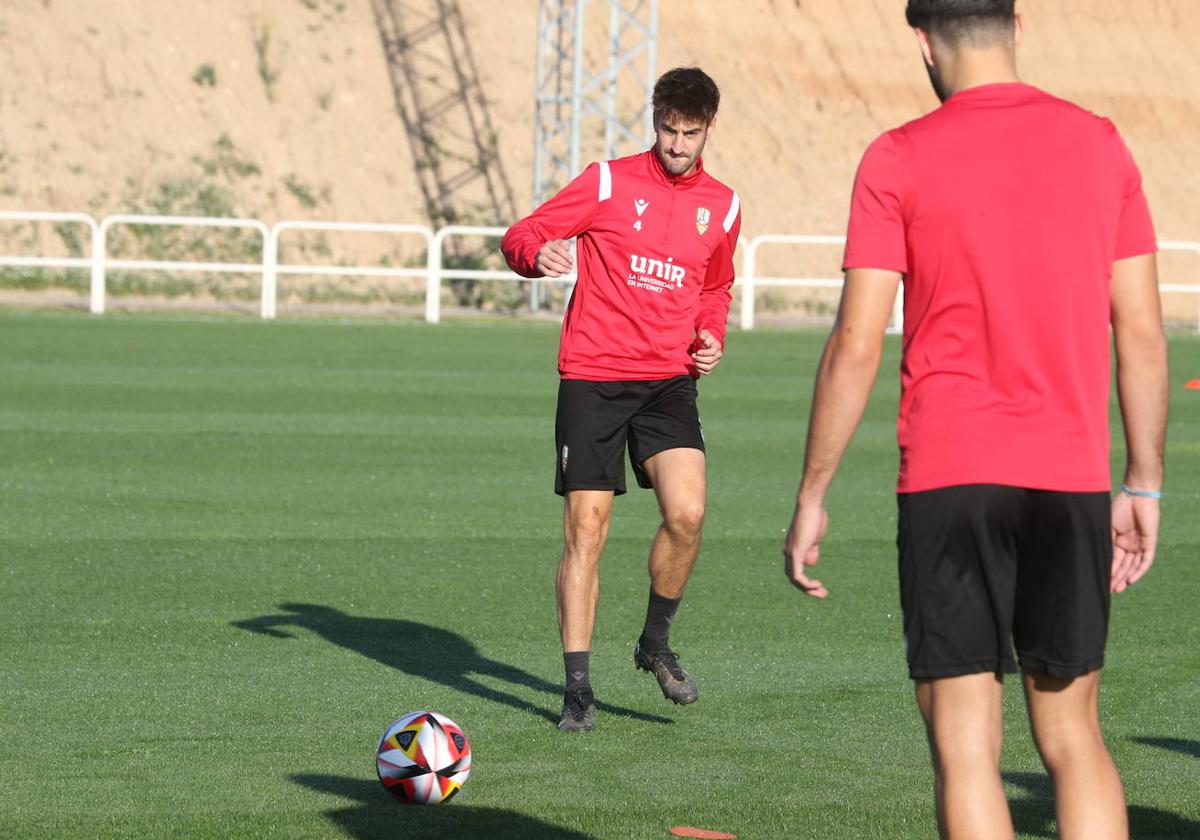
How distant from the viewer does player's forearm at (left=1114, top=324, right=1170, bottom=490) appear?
4020 millimetres

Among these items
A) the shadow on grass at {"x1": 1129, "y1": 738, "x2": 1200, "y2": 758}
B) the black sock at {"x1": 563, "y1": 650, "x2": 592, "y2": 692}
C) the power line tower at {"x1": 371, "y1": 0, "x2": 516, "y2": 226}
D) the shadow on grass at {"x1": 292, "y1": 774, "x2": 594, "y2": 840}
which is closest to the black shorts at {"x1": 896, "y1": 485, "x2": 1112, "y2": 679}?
the shadow on grass at {"x1": 292, "y1": 774, "x2": 594, "y2": 840}

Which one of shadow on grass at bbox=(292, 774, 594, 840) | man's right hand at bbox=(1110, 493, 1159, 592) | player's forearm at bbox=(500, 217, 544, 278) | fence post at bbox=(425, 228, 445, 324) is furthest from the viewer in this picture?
fence post at bbox=(425, 228, 445, 324)

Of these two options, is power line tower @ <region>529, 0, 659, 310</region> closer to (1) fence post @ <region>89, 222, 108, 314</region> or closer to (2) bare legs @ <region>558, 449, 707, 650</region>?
(1) fence post @ <region>89, 222, 108, 314</region>

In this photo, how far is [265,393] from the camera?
1762cm

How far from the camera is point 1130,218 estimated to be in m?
3.98

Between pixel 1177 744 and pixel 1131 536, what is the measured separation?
2697 mm

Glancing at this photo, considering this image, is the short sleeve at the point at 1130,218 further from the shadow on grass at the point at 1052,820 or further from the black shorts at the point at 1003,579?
the shadow on grass at the point at 1052,820

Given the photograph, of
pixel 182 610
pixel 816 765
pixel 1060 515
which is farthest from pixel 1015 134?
pixel 182 610

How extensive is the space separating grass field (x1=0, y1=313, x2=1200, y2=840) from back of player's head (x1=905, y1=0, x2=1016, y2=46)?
243 cm

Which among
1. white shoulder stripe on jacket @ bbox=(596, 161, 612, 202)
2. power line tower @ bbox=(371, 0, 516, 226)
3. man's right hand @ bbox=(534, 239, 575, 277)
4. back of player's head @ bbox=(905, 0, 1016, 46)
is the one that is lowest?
man's right hand @ bbox=(534, 239, 575, 277)

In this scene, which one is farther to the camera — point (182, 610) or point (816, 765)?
point (182, 610)

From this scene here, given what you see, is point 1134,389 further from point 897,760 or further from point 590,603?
point 590,603

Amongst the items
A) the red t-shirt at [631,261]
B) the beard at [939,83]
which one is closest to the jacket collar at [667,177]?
the red t-shirt at [631,261]

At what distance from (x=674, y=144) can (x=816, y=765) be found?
2.35m
